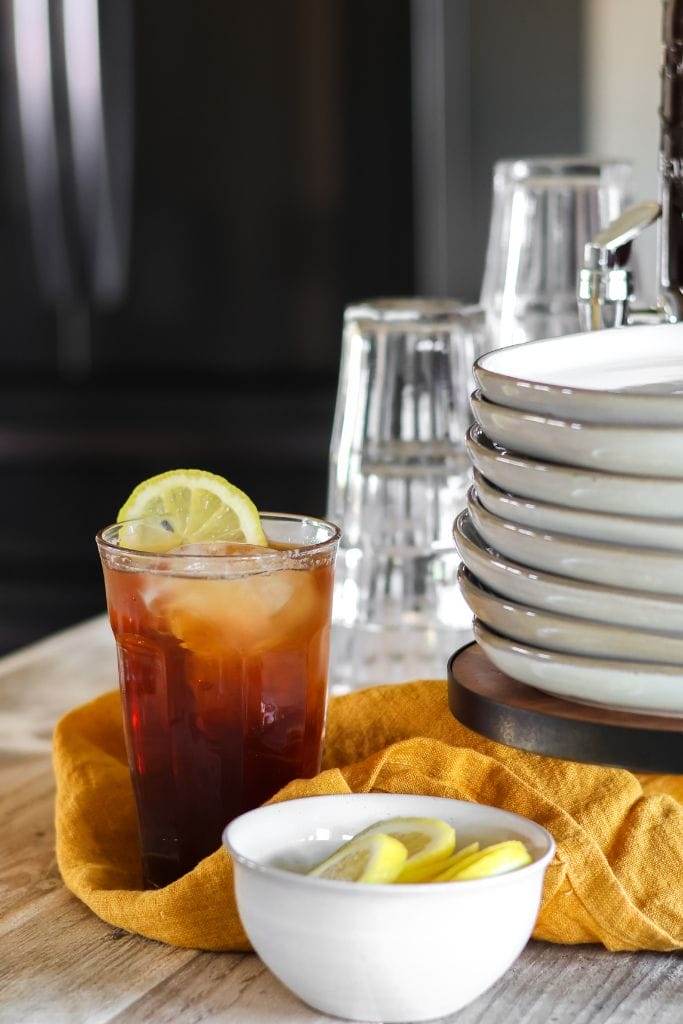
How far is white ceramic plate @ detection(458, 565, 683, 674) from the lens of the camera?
1.94ft

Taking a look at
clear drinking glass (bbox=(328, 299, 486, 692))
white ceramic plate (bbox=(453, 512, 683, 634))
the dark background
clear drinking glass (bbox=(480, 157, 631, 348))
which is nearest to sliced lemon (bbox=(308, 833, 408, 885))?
white ceramic plate (bbox=(453, 512, 683, 634))

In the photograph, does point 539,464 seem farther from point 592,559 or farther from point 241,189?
point 241,189

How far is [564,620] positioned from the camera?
1.99 ft

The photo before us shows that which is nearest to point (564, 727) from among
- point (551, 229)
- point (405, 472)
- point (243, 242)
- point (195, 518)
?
point (195, 518)

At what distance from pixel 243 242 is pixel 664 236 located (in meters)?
2.02

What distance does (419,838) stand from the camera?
0.67 meters

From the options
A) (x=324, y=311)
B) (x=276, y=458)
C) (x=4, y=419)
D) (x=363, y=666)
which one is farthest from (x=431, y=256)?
(x=363, y=666)

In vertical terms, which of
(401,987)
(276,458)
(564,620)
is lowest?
(276,458)

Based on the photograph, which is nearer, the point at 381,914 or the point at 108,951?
the point at 381,914

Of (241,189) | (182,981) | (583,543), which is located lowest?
(182,981)

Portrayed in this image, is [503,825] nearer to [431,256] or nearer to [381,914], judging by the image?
[381,914]

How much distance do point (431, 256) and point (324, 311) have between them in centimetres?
22

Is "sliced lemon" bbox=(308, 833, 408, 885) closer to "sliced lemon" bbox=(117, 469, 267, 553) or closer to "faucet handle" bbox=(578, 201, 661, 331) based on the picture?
"sliced lemon" bbox=(117, 469, 267, 553)

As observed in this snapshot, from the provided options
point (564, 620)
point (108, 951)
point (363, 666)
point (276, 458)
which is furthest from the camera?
point (276, 458)
